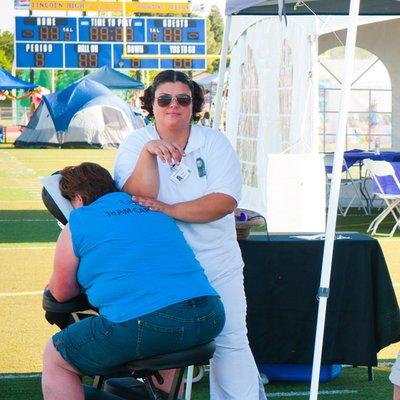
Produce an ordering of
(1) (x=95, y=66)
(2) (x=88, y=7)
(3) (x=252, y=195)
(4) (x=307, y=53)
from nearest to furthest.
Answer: (4) (x=307, y=53), (3) (x=252, y=195), (1) (x=95, y=66), (2) (x=88, y=7)

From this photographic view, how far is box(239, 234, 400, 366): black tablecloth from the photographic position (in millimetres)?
6070

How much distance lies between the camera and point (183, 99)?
4.82 meters

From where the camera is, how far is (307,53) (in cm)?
1396

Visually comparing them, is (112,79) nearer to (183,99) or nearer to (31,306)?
(31,306)

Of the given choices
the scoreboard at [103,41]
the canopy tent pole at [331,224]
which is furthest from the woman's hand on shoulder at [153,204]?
the scoreboard at [103,41]

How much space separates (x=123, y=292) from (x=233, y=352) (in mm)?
904

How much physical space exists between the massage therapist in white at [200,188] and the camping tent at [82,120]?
3205cm

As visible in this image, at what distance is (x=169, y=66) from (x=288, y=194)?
126 ft

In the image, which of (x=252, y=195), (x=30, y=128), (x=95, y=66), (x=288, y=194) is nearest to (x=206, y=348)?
(x=288, y=194)

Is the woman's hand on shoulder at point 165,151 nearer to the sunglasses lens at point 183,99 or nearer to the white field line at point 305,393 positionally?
the sunglasses lens at point 183,99

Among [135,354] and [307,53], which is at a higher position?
[307,53]

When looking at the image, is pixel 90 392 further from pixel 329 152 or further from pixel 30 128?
pixel 30 128

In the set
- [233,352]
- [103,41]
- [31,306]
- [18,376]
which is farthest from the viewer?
[103,41]

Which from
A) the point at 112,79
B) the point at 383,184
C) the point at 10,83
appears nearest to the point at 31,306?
the point at 383,184
